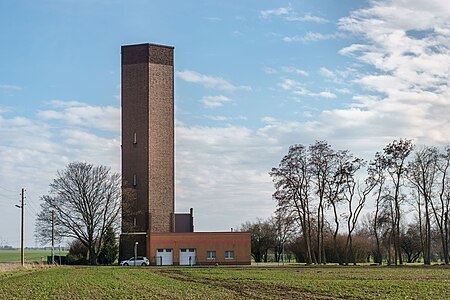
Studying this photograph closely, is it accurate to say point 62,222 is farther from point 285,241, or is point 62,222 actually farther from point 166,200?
point 285,241

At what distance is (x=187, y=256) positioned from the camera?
283ft

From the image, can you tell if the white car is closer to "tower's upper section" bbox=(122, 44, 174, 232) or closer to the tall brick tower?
the tall brick tower

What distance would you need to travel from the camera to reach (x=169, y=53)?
3570 inches

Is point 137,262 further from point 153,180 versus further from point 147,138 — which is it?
point 147,138

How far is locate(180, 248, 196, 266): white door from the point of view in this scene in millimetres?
85625

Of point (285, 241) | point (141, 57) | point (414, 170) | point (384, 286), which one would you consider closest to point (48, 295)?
point (384, 286)

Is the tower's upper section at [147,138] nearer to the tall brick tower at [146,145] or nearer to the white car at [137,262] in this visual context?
the tall brick tower at [146,145]

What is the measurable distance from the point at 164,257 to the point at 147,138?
1508cm

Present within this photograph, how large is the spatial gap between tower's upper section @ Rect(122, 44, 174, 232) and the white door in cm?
387

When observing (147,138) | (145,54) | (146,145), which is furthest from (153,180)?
(145,54)

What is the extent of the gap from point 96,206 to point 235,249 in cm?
1819

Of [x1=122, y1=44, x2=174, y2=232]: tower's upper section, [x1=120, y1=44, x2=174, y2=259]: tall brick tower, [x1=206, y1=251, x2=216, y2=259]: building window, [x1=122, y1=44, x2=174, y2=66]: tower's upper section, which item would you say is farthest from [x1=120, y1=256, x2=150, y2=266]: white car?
[x1=122, y1=44, x2=174, y2=66]: tower's upper section

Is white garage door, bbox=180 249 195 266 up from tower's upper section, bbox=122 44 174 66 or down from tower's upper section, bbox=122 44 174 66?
down

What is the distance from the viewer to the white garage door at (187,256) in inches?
3371
